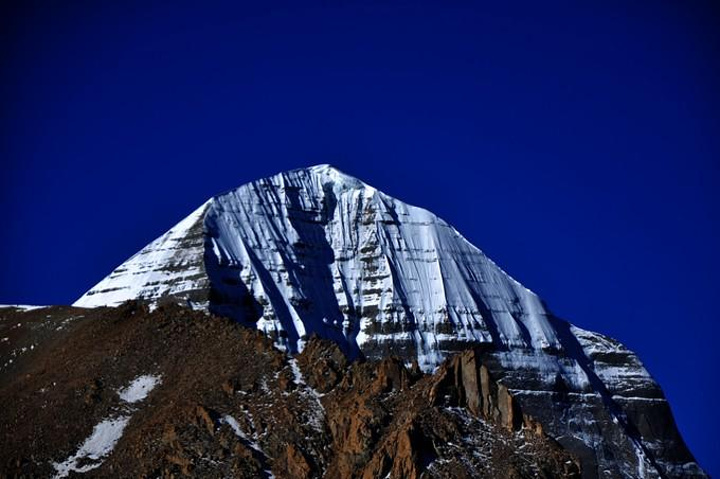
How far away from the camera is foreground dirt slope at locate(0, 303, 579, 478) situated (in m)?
123

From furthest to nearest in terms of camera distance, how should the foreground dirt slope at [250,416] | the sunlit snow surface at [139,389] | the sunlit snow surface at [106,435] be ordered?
1. the sunlit snow surface at [139,389]
2. the sunlit snow surface at [106,435]
3. the foreground dirt slope at [250,416]

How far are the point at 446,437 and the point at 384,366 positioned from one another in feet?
34.5

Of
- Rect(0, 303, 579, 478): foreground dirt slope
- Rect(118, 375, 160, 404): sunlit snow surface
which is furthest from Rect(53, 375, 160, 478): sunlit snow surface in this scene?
Rect(0, 303, 579, 478): foreground dirt slope

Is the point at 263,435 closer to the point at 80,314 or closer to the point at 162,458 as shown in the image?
the point at 162,458

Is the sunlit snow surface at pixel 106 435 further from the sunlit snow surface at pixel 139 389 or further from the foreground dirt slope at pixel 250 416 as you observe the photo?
the foreground dirt slope at pixel 250 416

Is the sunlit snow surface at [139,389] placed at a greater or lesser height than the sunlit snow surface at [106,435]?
greater

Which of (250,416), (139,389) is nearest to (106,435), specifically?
(139,389)

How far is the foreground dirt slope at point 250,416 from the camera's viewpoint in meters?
123

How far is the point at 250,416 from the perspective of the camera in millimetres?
131125

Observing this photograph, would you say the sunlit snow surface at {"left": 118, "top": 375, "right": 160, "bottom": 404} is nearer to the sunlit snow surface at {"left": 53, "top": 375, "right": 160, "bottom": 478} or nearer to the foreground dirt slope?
the sunlit snow surface at {"left": 53, "top": 375, "right": 160, "bottom": 478}

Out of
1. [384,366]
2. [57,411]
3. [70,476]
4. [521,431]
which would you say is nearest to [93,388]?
[57,411]

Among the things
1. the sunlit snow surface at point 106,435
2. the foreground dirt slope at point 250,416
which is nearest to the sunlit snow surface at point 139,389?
the sunlit snow surface at point 106,435

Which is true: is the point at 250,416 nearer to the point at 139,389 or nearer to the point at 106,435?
the point at 106,435

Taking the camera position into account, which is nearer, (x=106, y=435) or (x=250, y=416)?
(x=250, y=416)
